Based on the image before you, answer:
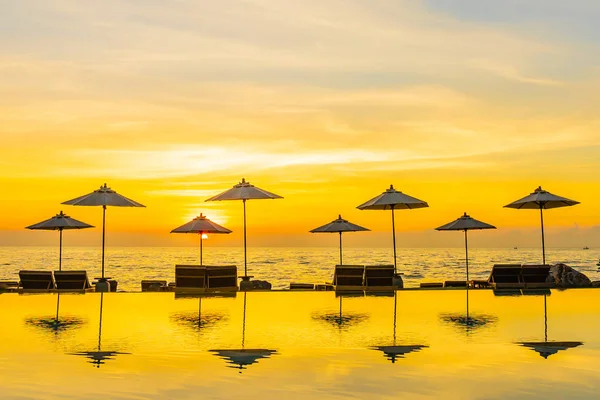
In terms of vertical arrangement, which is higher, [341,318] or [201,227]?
[201,227]

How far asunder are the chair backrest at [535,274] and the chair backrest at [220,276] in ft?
28.5

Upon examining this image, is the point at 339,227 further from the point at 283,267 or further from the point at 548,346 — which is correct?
the point at 283,267

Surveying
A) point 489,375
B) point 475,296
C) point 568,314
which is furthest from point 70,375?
point 475,296

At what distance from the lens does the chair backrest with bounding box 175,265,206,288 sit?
19.7m

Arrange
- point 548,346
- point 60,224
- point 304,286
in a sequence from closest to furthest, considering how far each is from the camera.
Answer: point 548,346 → point 304,286 → point 60,224

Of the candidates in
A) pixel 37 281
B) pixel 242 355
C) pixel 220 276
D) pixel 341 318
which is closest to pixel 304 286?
pixel 220 276

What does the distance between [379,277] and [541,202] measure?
250 inches

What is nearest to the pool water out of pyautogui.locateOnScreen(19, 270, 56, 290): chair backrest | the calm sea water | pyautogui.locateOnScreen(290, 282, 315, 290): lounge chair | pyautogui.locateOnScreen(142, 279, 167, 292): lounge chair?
pyautogui.locateOnScreen(19, 270, 56, 290): chair backrest

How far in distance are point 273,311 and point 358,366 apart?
6165 mm

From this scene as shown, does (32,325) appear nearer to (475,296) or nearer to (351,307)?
(351,307)

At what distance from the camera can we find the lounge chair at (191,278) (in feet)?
64.7

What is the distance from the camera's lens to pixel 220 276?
19875 mm

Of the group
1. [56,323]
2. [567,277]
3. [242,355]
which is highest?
[567,277]

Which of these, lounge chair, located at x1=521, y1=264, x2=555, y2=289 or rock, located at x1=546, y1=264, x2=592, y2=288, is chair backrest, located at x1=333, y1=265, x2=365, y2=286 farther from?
rock, located at x1=546, y1=264, x2=592, y2=288
